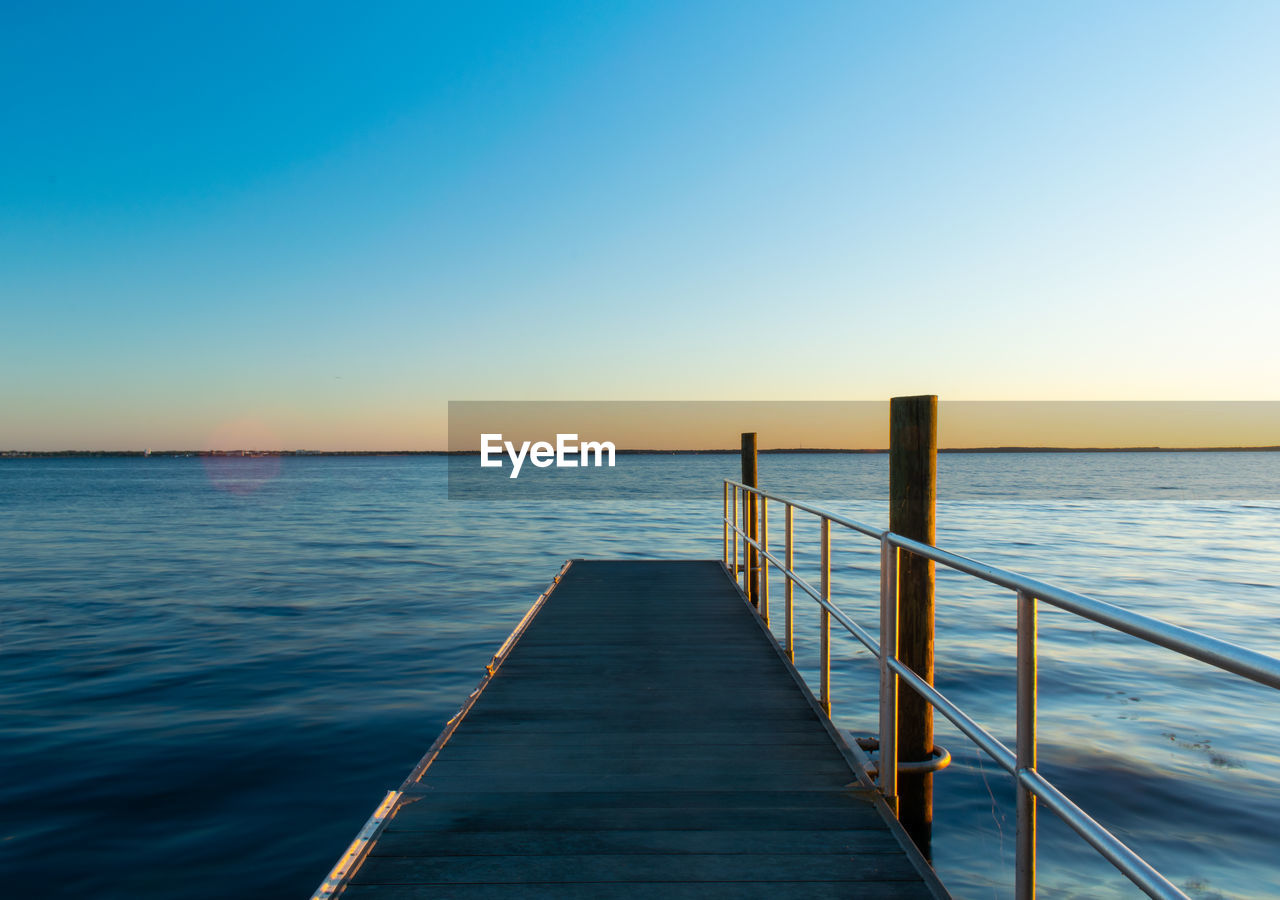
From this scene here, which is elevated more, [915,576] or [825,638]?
[915,576]

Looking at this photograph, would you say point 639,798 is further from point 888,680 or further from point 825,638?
point 825,638

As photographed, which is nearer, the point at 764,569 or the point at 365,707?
the point at 365,707

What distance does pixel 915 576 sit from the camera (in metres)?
3.68

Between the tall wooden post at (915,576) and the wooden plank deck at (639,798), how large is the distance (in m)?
0.49

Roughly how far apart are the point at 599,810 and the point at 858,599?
9177mm

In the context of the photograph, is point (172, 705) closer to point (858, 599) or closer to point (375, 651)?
point (375, 651)

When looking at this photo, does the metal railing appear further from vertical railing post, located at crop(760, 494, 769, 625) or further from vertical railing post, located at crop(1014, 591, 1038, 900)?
vertical railing post, located at crop(760, 494, 769, 625)

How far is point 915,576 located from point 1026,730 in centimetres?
183

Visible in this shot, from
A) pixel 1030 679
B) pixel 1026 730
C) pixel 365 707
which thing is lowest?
pixel 365 707

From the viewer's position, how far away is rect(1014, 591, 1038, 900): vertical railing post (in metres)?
1.83

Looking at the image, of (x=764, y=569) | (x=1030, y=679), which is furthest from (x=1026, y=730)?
(x=764, y=569)

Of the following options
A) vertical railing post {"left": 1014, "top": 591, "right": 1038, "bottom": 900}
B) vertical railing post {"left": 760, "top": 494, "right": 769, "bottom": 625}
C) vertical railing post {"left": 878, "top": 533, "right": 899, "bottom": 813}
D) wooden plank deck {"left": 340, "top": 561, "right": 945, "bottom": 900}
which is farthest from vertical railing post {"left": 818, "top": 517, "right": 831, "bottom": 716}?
vertical railing post {"left": 760, "top": 494, "right": 769, "bottom": 625}

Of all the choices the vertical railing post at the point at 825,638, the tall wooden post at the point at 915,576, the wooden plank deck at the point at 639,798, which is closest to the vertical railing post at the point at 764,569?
the wooden plank deck at the point at 639,798

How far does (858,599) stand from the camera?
11344 millimetres
